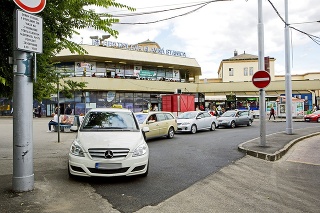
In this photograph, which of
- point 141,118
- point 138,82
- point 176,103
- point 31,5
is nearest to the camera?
point 31,5

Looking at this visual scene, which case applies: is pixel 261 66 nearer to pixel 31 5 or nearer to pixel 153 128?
pixel 153 128

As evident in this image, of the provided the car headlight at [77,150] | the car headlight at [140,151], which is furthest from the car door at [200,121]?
the car headlight at [77,150]

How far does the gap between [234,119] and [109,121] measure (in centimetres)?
1742

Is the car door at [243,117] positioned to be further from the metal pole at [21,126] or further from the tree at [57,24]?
the metal pole at [21,126]

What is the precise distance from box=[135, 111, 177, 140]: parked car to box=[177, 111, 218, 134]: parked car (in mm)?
2349

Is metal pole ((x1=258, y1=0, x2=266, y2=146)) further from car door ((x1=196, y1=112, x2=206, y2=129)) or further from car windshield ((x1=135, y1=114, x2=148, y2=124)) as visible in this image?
car door ((x1=196, y1=112, x2=206, y2=129))

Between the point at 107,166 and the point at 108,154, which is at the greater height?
the point at 108,154

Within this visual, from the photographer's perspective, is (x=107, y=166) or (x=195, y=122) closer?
(x=107, y=166)

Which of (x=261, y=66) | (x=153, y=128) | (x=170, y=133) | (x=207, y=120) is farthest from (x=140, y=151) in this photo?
(x=207, y=120)

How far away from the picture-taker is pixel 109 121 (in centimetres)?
788

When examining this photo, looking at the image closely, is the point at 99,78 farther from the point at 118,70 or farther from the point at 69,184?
the point at 69,184

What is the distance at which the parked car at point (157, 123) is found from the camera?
14.6 metres

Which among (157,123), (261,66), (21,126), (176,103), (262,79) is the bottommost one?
(157,123)

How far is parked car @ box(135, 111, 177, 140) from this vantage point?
14.6 m
